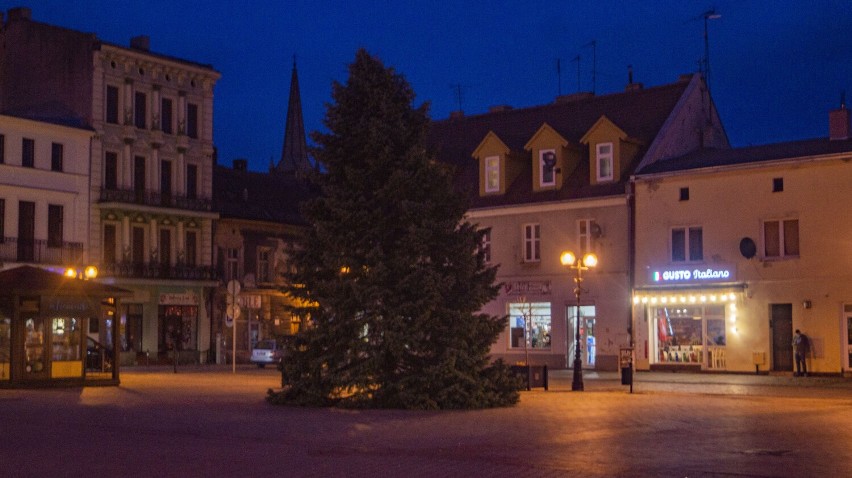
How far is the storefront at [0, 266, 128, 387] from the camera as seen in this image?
1120 inches

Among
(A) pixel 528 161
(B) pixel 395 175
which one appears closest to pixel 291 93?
(A) pixel 528 161

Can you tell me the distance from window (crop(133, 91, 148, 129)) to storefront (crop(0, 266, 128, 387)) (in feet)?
82.9

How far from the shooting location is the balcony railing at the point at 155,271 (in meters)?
52.8

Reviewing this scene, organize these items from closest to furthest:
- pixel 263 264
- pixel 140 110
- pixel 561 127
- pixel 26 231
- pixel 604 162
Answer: pixel 604 162
pixel 561 127
pixel 26 231
pixel 140 110
pixel 263 264

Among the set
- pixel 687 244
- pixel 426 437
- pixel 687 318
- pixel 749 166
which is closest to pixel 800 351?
pixel 687 318

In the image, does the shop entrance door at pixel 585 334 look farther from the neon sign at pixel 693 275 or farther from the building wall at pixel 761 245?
the neon sign at pixel 693 275

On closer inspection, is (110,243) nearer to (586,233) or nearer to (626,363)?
(586,233)

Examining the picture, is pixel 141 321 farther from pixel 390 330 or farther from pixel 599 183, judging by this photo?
pixel 390 330

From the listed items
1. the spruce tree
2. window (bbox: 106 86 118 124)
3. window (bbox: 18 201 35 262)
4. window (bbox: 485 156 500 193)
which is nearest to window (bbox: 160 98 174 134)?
window (bbox: 106 86 118 124)

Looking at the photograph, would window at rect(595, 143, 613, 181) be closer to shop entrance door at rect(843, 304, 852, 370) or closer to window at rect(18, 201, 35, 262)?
shop entrance door at rect(843, 304, 852, 370)

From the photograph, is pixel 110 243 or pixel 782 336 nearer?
pixel 782 336

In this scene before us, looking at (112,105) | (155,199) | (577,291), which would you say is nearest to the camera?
(577,291)

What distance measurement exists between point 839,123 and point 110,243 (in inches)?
1323

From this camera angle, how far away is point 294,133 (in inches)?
3937
